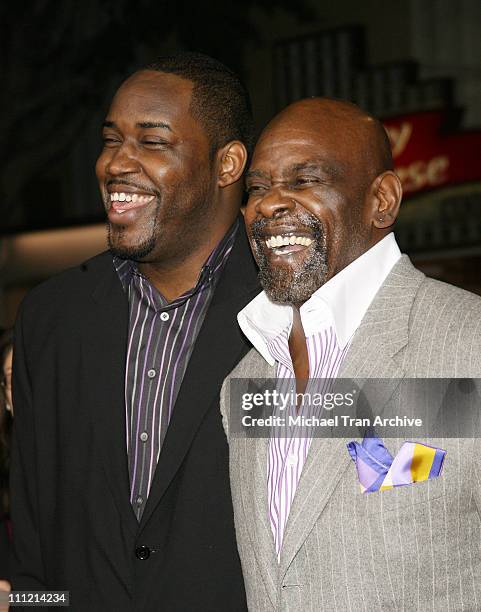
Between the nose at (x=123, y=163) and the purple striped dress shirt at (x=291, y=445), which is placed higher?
the nose at (x=123, y=163)

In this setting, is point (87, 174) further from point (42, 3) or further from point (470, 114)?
point (470, 114)

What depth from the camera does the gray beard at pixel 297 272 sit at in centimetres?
207

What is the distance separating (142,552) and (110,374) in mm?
435

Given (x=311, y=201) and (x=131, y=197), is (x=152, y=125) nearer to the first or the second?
(x=131, y=197)

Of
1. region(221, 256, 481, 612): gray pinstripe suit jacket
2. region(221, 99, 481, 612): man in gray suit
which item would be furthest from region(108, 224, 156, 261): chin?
region(221, 256, 481, 612): gray pinstripe suit jacket

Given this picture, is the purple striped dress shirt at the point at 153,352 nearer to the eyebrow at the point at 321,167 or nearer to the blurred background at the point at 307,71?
the eyebrow at the point at 321,167

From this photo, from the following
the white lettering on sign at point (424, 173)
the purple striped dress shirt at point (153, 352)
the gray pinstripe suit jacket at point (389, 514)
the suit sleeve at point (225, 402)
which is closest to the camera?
the gray pinstripe suit jacket at point (389, 514)

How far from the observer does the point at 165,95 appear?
2607mm

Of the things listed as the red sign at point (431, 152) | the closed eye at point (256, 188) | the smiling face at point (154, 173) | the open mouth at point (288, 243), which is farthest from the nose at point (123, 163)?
the red sign at point (431, 152)

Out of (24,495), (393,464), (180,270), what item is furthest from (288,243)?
(24,495)

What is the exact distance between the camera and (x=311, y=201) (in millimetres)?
2064

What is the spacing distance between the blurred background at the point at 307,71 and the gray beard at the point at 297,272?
566 cm

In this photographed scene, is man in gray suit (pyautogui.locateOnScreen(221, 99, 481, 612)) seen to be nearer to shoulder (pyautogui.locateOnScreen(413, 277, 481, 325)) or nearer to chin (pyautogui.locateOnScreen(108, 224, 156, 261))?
shoulder (pyautogui.locateOnScreen(413, 277, 481, 325))

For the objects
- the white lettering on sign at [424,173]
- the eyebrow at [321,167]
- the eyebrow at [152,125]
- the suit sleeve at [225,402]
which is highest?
the white lettering on sign at [424,173]
